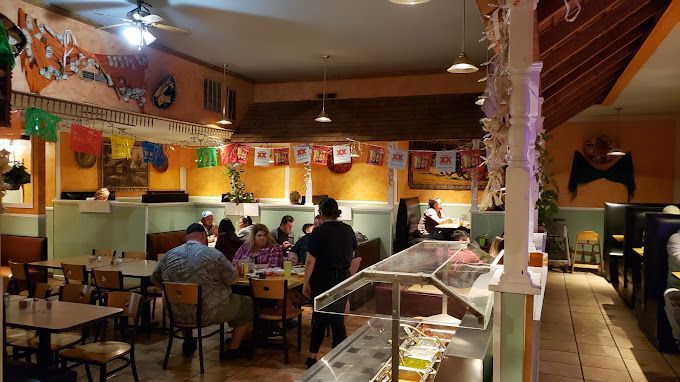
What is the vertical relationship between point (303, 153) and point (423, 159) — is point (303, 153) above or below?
above

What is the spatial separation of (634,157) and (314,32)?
810 centimetres

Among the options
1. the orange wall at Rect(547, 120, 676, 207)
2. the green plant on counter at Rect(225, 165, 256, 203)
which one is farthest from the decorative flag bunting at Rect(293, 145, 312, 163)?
the orange wall at Rect(547, 120, 676, 207)

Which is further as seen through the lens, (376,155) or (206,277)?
(376,155)

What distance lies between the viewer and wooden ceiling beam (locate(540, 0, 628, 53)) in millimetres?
4047

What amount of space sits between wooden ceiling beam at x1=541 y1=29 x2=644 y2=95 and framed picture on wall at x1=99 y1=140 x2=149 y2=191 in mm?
9234

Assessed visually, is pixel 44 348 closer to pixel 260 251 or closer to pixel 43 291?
pixel 43 291

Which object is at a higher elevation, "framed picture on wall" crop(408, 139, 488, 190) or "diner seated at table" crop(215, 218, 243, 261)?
"framed picture on wall" crop(408, 139, 488, 190)

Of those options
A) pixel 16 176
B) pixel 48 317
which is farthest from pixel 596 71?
pixel 48 317

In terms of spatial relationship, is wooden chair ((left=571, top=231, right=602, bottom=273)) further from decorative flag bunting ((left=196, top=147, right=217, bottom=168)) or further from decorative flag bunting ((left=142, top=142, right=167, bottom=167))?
decorative flag bunting ((left=142, top=142, right=167, bottom=167))

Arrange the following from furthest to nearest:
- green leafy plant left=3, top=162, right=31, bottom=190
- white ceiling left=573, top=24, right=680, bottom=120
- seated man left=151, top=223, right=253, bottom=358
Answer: white ceiling left=573, top=24, right=680, bottom=120, seated man left=151, top=223, right=253, bottom=358, green leafy plant left=3, top=162, right=31, bottom=190

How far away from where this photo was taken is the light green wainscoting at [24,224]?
32.2 ft

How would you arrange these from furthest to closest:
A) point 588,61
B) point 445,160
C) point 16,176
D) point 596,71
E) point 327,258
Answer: point 445,160 < point 596,71 < point 588,61 < point 327,258 < point 16,176

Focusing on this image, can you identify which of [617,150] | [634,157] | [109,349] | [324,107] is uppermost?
[324,107]

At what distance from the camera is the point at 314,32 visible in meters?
7.77
